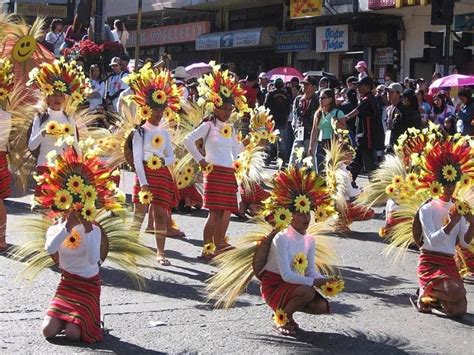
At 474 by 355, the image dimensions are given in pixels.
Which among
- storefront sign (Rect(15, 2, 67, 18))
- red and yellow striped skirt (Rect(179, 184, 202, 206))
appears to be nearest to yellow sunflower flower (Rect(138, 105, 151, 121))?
red and yellow striped skirt (Rect(179, 184, 202, 206))

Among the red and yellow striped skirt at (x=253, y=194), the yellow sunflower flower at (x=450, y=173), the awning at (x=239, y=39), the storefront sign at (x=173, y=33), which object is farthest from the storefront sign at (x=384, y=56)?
the yellow sunflower flower at (x=450, y=173)

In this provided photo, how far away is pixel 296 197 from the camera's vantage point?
5844mm

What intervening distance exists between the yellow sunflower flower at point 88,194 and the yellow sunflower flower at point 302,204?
132cm

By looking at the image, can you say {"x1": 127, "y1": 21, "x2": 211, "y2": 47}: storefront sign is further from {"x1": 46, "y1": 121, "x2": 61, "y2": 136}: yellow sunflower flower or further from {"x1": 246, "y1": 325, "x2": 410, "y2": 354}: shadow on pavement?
{"x1": 246, "y1": 325, "x2": 410, "y2": 354}: shadow on pavement

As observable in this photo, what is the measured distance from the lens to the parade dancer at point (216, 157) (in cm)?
830

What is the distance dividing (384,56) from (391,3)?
2536mm

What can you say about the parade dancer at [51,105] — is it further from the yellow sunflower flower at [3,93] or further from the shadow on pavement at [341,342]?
the shadow on pavement at [341,342]

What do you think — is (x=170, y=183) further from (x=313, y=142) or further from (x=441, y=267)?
(x=313, y=142)

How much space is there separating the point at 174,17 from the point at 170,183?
28.5m

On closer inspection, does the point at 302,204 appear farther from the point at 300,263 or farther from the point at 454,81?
the point at 454,81

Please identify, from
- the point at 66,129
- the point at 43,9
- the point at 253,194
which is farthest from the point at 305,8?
the point at 66,129

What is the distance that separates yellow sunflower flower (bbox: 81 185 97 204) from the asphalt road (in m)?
0.90

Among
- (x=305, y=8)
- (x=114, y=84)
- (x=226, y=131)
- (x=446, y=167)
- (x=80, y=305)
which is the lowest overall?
(x=80, y=305)

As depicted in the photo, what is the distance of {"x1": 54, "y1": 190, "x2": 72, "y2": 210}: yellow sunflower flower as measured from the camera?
547 cm
